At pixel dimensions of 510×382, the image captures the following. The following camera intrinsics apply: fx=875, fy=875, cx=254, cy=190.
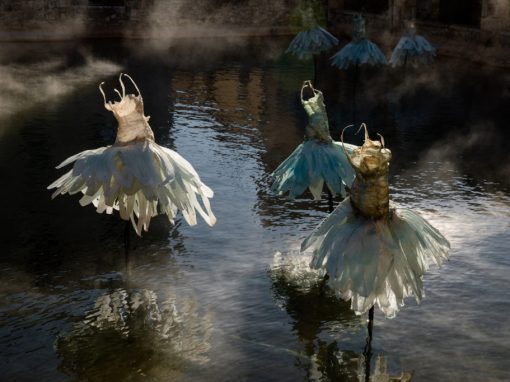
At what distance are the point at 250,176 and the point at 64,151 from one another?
11.1 ft

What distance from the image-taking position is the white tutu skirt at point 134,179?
26.1 ft

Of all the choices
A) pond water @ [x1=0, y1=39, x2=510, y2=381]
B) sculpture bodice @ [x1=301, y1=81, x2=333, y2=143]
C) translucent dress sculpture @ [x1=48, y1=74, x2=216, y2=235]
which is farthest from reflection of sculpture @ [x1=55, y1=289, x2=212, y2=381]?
sculpture bodice @ [x1=301, y1=81, x2=333, y2=143]

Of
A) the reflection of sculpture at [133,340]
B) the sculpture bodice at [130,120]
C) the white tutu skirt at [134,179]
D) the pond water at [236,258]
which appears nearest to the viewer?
the reflection of sculpture at [133,340]

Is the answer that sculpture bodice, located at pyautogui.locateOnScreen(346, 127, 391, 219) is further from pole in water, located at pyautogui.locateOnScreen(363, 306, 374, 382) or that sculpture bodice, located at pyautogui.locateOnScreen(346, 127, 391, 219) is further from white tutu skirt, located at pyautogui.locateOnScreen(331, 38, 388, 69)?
white tutu skirt, located at pyautogui.locateOnScreen(331, 38, 388, 69)

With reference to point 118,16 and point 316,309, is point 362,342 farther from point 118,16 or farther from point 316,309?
point 118,16

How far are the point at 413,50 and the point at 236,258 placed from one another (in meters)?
12.9

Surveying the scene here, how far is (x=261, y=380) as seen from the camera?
729 centimetres

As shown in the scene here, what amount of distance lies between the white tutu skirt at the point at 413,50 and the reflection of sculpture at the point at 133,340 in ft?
46.8

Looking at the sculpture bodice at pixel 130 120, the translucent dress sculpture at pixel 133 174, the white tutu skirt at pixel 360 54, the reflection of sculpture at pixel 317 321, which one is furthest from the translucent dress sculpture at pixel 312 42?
the sculpture bodice at pixel 130 120

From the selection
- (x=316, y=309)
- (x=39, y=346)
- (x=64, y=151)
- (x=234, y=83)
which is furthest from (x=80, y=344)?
(x=234, y=83)

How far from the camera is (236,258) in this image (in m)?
10.1

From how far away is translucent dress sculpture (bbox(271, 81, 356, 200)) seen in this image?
9062 mm

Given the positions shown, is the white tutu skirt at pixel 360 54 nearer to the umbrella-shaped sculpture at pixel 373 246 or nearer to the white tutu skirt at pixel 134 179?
the white tutu skirt at pixel 134 179

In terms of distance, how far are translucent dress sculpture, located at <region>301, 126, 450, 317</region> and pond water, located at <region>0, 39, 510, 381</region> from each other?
1.08m
